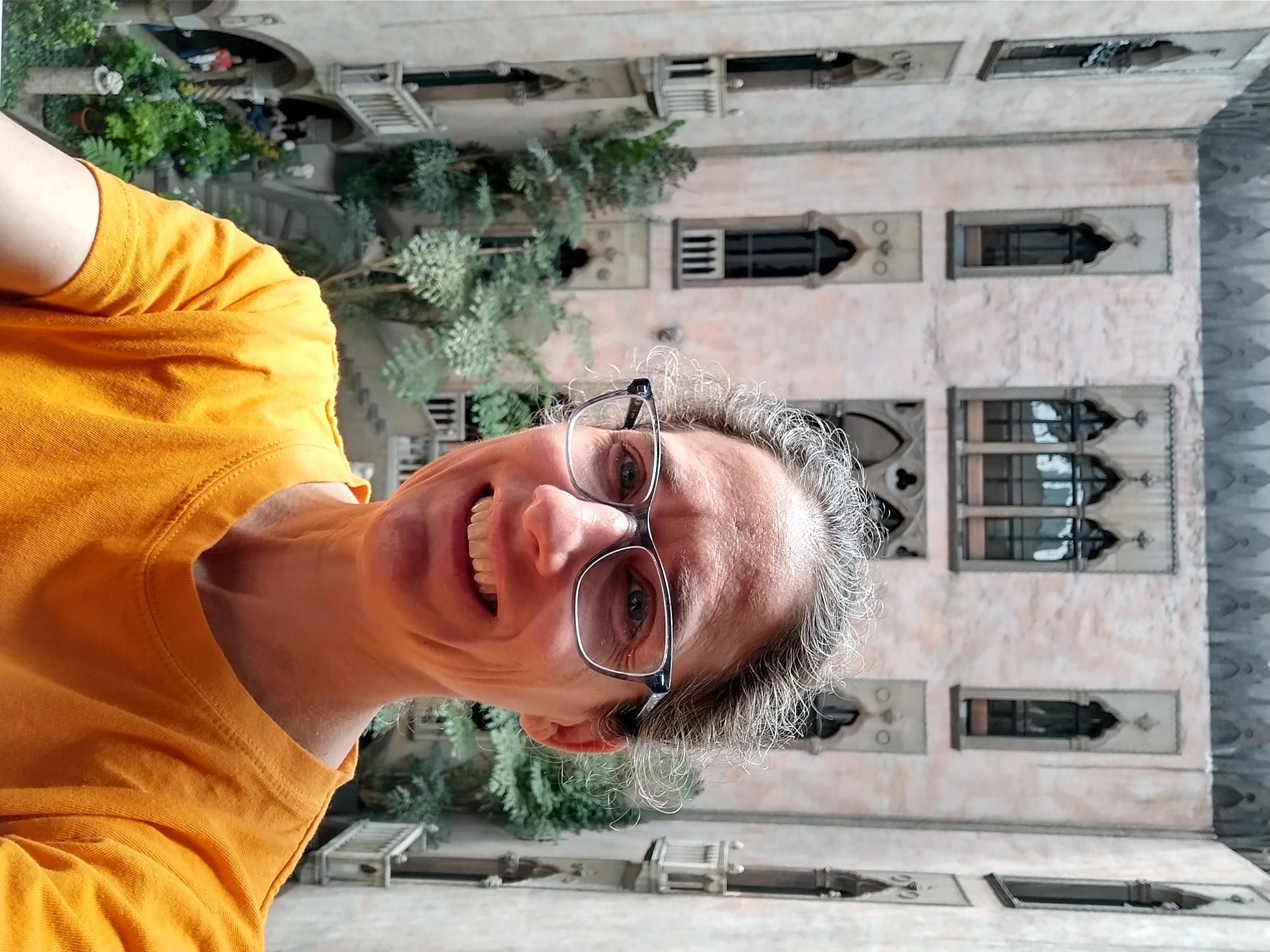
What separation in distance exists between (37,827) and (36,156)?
3.11 ft

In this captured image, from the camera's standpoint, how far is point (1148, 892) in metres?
6.82

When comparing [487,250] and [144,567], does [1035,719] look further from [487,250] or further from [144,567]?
[144,567]

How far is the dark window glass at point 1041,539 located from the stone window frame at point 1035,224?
6.87 feet

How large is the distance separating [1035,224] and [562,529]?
7.97m

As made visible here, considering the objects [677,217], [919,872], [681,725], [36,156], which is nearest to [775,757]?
[919,872]

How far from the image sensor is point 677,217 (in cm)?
849

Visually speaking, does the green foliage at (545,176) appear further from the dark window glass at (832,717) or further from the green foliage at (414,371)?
the dark window glass at (832,717)

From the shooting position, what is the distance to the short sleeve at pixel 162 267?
1.48 m

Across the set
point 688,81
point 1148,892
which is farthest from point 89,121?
point 1148,892

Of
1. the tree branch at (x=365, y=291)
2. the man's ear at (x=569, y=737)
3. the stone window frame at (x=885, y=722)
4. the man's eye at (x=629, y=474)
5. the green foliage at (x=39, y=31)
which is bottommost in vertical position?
the stone window frame at (x=885, y=722)

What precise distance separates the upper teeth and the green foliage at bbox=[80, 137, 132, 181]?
555 cm

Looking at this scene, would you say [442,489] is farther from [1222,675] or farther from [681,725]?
[1222,675]

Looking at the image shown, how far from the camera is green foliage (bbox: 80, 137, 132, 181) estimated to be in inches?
237

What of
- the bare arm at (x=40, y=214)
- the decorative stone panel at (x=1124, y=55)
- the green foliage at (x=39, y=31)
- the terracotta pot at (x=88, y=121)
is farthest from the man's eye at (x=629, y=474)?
the decorative stone panel at (x=1124, y=55)
